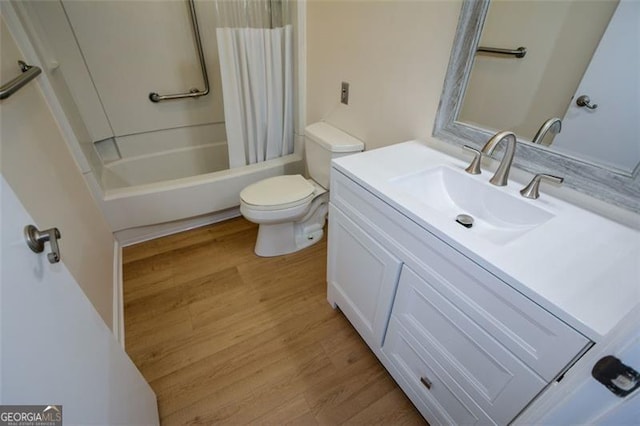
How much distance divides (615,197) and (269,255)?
1.62 m

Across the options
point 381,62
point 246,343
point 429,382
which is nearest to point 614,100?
point 381,62

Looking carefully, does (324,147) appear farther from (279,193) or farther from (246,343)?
(246,343)

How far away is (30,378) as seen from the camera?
471mm

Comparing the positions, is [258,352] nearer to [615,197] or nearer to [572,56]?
[615,197]

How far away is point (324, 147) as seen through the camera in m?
1.69

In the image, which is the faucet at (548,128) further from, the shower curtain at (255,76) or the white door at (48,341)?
the shower curtain at (255,76)

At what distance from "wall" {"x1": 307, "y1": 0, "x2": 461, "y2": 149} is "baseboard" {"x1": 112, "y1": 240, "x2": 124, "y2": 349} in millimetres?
1574

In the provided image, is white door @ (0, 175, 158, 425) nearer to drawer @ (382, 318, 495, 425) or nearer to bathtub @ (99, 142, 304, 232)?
drawer @ (382, 318, 495, 425)

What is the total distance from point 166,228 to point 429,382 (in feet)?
6.01

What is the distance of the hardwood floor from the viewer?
1.15 metres

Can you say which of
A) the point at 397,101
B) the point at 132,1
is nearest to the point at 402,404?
the point at 397,101

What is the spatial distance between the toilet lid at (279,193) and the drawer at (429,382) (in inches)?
Answer: 33.8

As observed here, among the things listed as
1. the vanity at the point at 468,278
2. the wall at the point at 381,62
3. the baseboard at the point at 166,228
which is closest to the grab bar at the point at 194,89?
the wall at the point at 381,62

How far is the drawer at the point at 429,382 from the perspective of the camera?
2.85 ft
